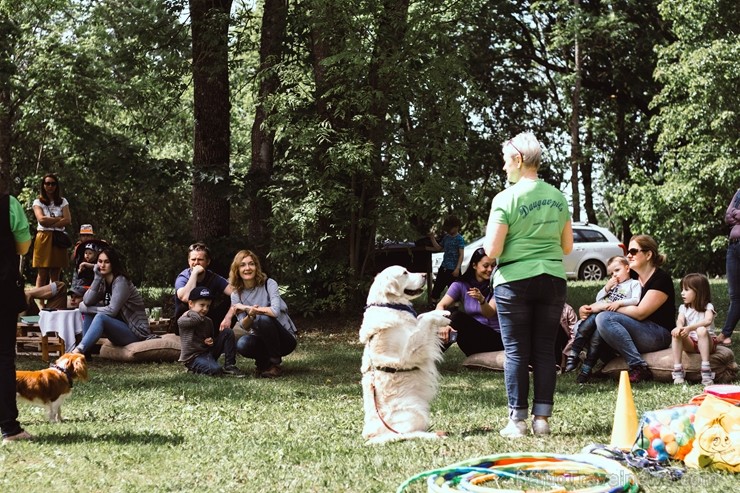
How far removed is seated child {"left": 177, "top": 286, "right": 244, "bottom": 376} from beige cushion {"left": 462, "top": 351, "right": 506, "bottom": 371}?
2443 millimetres

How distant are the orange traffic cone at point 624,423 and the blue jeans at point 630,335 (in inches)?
116

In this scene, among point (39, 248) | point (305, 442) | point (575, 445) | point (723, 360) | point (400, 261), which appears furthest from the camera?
point (400, 261)

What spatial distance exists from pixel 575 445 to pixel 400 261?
34.8 ft

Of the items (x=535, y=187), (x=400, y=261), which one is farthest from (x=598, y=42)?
(x=535, y=187)

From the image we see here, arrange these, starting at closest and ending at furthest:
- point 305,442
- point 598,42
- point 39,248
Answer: point 305,442 < point 39,248 < point 598,42

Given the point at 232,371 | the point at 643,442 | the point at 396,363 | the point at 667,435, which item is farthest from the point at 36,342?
the point at 667,435

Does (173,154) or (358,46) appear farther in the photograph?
(173,154)

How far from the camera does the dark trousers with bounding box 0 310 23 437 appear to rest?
6.21 metres

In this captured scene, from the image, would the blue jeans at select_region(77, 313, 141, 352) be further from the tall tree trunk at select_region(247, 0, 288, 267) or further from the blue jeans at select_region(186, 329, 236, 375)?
the tall tree trunk at select_region(247, 0, 288, 267)

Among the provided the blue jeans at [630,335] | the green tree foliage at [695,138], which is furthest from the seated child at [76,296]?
the green tree foliage at [695,138]

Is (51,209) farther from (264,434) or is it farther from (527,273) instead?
(527,273)

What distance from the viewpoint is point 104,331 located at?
35.2 ft

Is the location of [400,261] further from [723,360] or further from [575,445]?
[575,445]

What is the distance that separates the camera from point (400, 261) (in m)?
16.3
